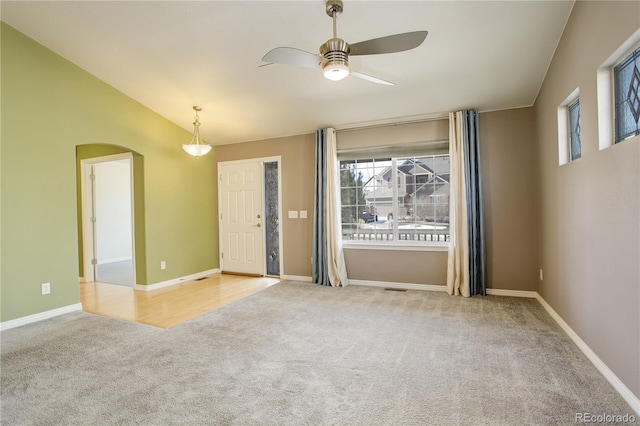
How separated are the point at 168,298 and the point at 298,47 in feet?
12.1

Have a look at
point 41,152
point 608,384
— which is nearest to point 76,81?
point 41,152

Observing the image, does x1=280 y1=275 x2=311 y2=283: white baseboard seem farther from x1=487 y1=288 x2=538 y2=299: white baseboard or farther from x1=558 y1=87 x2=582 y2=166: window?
x1=558 y1=87 x2=582 y2=166: window

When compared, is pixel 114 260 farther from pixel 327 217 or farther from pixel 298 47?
pixel 298 47

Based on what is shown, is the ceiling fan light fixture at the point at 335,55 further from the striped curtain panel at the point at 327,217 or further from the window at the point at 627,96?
the striped curtain panel at the point at 327,217

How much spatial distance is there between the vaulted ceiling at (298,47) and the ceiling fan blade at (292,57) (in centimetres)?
63

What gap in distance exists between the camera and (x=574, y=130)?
9.82 ft

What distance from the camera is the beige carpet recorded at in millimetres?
1860

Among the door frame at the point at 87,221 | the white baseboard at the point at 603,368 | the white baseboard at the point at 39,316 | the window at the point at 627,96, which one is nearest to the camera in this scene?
the white baseboard at the point at 603,368

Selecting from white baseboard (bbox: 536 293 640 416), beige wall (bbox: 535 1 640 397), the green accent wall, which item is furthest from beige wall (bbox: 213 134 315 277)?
white baseboard (bbox: 536 293 640 416)

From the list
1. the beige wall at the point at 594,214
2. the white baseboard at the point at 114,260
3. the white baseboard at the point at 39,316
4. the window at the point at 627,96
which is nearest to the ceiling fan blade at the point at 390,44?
the beige wall at the point at 594,214

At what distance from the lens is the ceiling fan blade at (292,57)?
7.41 ft

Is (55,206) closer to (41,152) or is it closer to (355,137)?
(41,152)

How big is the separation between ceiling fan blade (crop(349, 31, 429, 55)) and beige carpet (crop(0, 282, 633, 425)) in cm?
235

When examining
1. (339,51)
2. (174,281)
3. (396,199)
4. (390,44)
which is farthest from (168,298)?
(390,44)
